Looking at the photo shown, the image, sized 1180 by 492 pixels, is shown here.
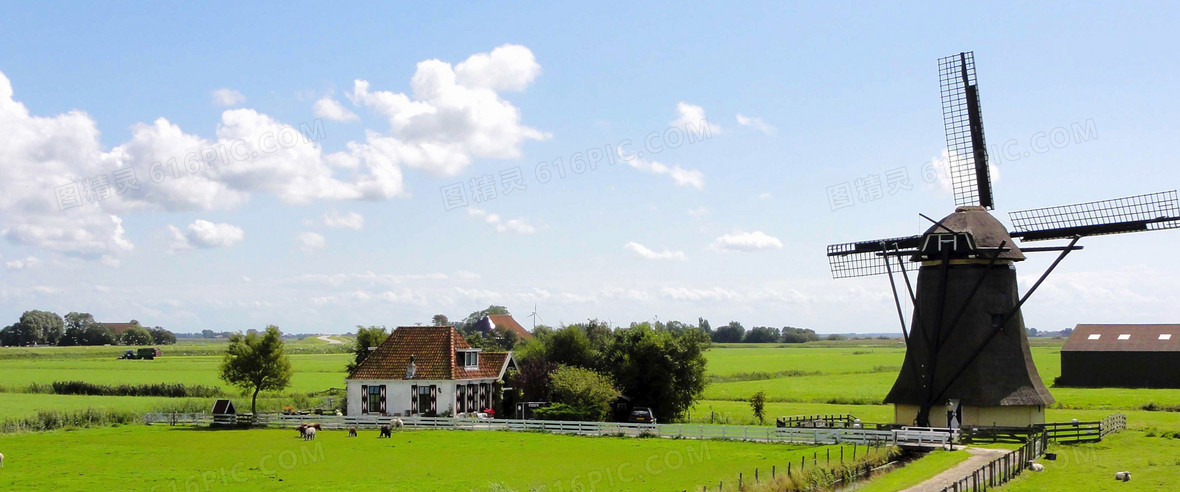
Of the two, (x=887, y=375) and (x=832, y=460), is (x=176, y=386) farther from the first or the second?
(x=887, y=375)

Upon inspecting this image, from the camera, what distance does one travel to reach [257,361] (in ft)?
175

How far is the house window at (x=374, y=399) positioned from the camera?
48312 millimetres

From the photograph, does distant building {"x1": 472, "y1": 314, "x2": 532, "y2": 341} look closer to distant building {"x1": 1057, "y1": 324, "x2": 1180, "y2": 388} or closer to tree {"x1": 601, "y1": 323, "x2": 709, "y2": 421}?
distant building {"x1": 1057, "y1": 324, "x2": 1180, "y2": 388}

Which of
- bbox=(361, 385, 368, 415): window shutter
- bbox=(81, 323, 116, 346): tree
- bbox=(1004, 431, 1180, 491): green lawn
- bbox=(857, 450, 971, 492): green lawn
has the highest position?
bbox=(81, 323, 116, 346): tree

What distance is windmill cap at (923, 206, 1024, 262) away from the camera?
1480 inches

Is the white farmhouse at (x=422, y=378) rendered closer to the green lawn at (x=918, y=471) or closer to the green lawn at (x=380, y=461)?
the green lawn at (x=380, y=461)

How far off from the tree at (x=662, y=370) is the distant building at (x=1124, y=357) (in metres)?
37.6

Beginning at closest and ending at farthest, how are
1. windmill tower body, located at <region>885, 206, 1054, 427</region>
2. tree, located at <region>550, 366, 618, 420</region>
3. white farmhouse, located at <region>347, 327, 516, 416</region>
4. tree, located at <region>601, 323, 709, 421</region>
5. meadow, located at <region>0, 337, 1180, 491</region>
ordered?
meadow, located at <region>0, 337, 1180, 491</region> → windmill tower body, located at <region>885, 206, 1054, 427</region> → tree, located at <region>550, 366, 618, 420</region> → white farmhouse, located at <region>347, 327, 516, 416</region> → tree, located at <region>601, 323, 709, 421</region>

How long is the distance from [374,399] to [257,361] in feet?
30.1

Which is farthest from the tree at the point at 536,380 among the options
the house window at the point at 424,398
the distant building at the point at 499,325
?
the distant building at the point at 499,325

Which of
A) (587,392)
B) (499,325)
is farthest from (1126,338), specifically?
(499,325)

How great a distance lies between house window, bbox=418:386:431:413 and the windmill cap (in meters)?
Result: 25.0

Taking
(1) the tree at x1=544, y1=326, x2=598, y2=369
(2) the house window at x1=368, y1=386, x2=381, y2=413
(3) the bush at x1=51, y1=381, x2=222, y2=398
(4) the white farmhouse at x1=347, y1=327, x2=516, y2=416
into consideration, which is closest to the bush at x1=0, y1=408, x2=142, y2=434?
(4) the white farmhouse at x1=347, y1=327, x2=516, y2=416

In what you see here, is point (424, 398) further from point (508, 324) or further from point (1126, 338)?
point (508, 324)
